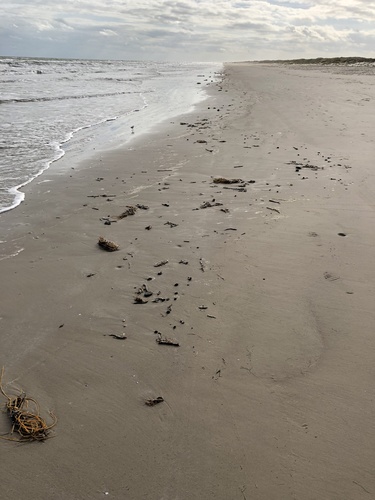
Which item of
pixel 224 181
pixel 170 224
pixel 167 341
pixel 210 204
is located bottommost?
pixel 167 341

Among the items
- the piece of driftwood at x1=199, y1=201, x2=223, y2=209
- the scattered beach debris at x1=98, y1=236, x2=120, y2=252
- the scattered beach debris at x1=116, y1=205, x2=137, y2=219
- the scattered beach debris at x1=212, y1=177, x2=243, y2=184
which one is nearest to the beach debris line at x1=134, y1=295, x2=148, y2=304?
the scattered beach debris at x1=98, y1=236, x2=120, y2=252

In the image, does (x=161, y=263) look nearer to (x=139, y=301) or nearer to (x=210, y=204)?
(x=139, y=301)

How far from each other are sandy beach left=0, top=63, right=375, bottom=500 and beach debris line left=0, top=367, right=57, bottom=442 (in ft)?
0.15

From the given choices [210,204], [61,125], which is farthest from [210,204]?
[61,125]

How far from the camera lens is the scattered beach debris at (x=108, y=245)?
14.0 feet

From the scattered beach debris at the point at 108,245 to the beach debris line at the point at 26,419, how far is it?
1997 millimetres

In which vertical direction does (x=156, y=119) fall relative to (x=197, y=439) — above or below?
above

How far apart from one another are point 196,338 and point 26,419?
1196mm

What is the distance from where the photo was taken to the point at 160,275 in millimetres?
3779

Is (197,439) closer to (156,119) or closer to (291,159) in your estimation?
(291,159)

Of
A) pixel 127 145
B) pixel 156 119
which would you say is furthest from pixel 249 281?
pixel 156 119

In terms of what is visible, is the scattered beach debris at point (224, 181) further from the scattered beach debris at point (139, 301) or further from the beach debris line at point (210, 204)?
the scattered beach debris at point (139, 301)

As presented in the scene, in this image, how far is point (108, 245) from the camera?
429 centimetres

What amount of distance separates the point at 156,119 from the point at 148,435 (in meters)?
12.3
